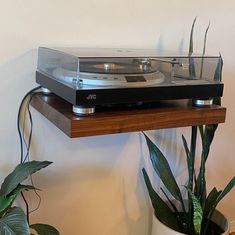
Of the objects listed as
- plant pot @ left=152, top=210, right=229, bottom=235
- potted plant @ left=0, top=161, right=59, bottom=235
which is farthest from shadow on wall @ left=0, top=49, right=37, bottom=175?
plant pot @ left=152, top=210, right=229, bottom=235

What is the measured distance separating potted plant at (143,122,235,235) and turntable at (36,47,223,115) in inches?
10.0

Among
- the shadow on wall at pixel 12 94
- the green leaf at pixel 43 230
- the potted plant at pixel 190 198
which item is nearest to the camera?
the green leaf at pixel 43 230

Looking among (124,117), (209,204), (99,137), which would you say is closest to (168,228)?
(209,204)

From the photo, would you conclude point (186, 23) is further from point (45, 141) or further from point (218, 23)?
point (45, 141)

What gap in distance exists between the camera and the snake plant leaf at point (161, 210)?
165cm

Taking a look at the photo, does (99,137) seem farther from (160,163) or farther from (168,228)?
(168,228)

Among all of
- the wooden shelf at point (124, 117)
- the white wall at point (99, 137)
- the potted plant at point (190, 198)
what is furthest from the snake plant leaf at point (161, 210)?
the wooden shelf at point (124, 117)

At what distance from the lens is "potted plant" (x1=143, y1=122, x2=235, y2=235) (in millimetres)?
1561

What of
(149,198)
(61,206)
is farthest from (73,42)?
(149,198)

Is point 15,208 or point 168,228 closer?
point 15,208

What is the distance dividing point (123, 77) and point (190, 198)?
65 centimetres

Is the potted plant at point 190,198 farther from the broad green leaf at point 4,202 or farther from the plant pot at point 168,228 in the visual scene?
the broad green leaf at point 4,202

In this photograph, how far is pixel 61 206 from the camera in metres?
1.61

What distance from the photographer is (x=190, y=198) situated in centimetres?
161
